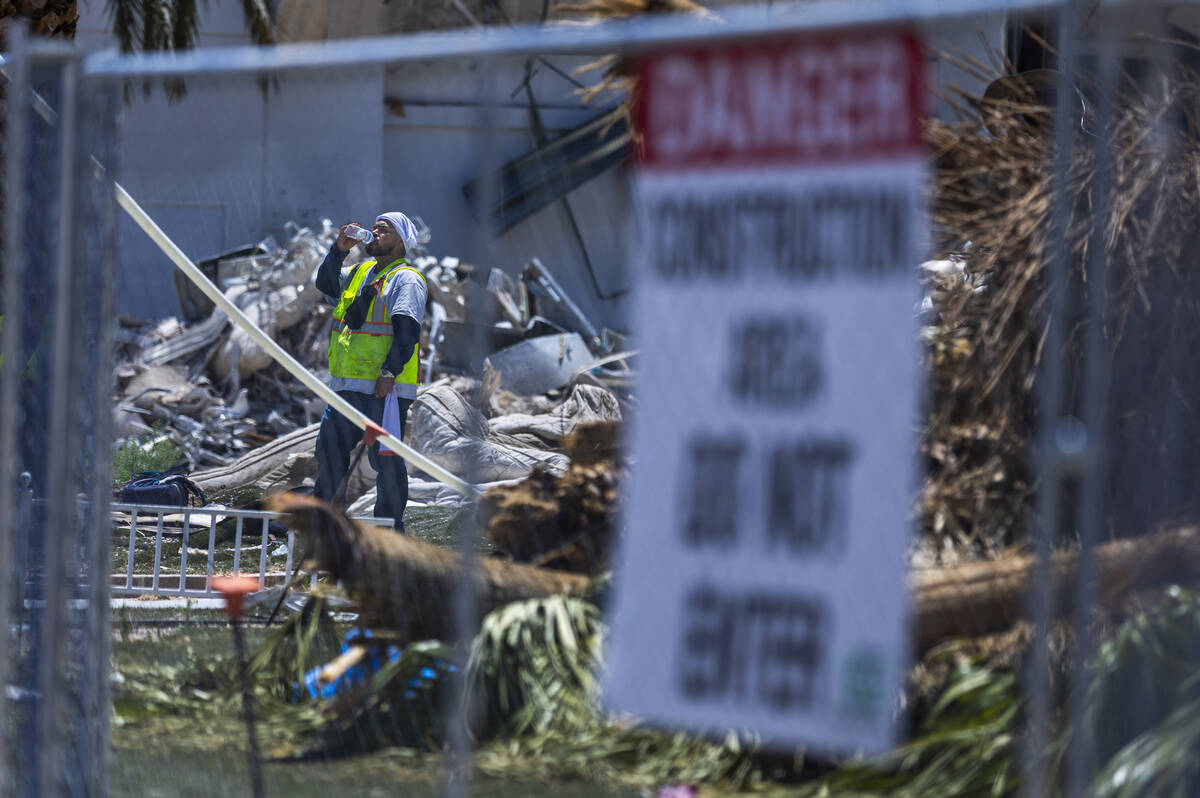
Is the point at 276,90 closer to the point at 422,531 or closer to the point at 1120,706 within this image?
the point at 422,531

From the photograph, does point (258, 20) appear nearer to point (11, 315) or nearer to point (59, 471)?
point (11, 315)

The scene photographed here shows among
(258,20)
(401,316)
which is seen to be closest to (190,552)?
(401,316)

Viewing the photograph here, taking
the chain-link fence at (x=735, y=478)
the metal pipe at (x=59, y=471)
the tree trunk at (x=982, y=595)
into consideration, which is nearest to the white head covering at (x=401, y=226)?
Result: the chain-link fence at (x=735, y=478)

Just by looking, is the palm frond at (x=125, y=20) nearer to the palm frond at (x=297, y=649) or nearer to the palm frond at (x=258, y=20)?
the palm frond at (x=258, y=20)

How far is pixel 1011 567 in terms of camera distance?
12.2 feet

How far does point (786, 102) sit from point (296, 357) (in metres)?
10.6

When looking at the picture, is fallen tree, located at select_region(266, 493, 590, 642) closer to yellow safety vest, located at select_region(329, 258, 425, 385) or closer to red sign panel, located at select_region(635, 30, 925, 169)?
red sign panel, located at select_region(635, 30, 925, 169)

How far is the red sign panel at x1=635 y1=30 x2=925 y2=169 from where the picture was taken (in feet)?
7.22

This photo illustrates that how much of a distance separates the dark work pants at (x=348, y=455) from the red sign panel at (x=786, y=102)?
15.3 feet

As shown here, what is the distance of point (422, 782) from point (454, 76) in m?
12.2

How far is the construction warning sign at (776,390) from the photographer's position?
87.3 inches

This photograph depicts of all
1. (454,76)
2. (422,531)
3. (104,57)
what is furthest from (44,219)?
(454,76)

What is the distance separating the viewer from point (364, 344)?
22.9ft

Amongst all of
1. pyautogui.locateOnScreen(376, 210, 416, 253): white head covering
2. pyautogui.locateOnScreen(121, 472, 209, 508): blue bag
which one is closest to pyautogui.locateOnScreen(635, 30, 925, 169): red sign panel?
pyautogui.locateOnScreen(376, 210, 416, 253): white head covering
